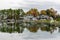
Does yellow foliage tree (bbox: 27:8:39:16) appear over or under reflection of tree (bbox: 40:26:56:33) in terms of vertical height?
over

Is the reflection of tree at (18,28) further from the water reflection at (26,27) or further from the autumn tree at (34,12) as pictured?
the autumn tree at (34,12)

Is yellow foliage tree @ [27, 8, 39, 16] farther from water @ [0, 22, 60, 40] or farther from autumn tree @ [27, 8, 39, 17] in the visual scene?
water @ [0, 22, 60, 40]

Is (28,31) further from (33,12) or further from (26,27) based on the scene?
(33,12)

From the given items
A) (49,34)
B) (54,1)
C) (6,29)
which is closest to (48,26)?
(49,34)

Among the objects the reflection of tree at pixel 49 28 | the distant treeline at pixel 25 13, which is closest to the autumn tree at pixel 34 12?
the distant treeline at pixel 25 13

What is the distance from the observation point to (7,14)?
2.67 metres

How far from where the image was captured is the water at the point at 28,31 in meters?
2.64

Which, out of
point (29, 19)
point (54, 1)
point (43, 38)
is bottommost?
point (43, 38)

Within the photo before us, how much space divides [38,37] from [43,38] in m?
0.05

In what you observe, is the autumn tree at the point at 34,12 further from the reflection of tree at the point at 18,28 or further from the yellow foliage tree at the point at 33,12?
the reflection of tree at the point at 18,28

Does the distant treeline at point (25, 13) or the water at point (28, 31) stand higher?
the distant treeline at point (25, 13)

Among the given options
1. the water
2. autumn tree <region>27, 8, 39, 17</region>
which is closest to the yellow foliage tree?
autumn tree <region>27, 8, 39, 17</region>

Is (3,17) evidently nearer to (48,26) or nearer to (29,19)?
(29,19)

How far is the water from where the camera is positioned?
2643mm
